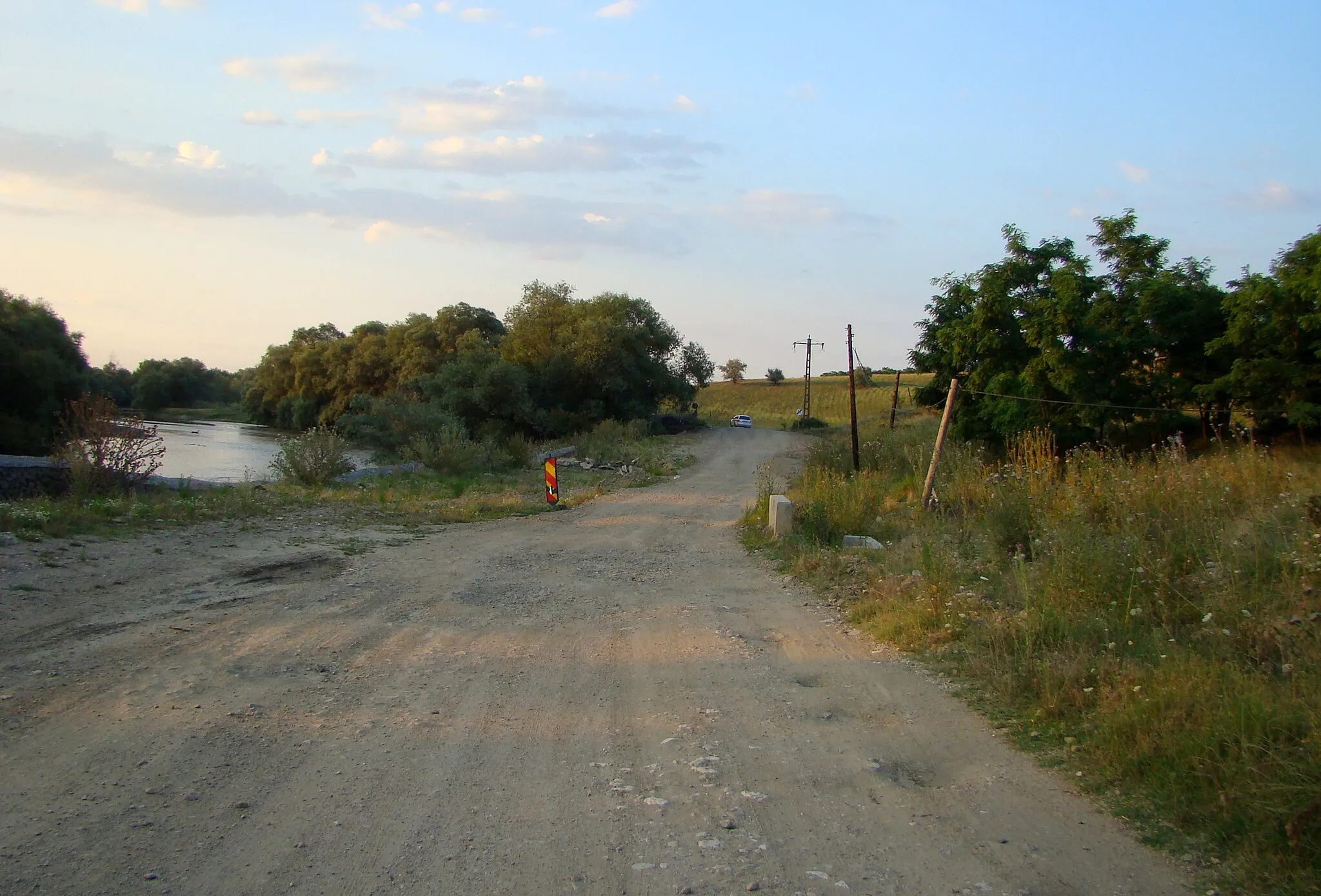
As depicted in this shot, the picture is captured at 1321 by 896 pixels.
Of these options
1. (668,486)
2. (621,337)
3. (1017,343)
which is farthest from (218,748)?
(621,337)

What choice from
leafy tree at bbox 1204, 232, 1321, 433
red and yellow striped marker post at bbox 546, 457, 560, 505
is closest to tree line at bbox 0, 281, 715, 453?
red and yellow striped marker post at bbox 546, 457, 560, 505

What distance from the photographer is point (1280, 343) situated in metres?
18.8

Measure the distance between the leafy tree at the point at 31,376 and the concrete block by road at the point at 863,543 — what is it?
3347 centimetres

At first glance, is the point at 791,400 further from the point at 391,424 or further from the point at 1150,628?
the point at 1150,628

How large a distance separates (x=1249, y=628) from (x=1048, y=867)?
302 centimetres

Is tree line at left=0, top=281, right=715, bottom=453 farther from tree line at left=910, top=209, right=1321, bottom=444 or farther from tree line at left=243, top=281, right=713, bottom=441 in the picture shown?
tree line at left=910, top=209, right=1321, bottom=444

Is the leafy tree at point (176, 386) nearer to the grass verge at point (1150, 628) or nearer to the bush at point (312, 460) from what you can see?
the bush at point (312, 460)

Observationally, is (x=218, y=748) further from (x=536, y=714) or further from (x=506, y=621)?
(x=506, y=621)

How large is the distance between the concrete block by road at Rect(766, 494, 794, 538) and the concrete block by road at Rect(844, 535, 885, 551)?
1.07m

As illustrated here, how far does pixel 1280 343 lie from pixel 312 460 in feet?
71.4

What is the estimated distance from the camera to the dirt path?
3.59m

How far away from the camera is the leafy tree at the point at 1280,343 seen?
17625 mm

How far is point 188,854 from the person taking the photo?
3631mm

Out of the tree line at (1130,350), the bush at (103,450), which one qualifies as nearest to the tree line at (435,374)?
the bush at (103,450)
